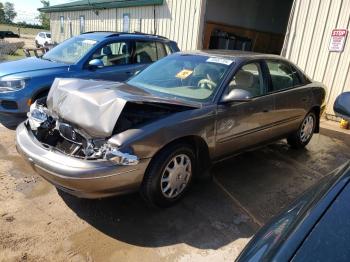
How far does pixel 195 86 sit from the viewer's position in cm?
401

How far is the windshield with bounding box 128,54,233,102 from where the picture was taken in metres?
3.91

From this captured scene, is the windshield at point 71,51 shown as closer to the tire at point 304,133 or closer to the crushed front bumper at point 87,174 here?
the crushed front bumper at point 87,174

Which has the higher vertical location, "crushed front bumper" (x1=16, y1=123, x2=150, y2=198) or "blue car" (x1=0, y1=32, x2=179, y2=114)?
"blue car" (x1=0, y1=32, x2=179, y2=114)

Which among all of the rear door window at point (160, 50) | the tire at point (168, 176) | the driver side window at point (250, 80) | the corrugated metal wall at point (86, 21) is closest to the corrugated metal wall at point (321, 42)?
the rear door window at point (160, 50)

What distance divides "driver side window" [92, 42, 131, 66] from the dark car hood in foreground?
A: 17.3 feet

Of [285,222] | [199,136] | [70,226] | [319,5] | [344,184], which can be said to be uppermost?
[319,5]

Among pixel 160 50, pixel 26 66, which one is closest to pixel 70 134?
pixel 26 66

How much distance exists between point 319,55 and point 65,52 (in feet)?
19.6

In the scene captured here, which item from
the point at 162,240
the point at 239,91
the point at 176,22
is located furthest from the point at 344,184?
the point at 176,22

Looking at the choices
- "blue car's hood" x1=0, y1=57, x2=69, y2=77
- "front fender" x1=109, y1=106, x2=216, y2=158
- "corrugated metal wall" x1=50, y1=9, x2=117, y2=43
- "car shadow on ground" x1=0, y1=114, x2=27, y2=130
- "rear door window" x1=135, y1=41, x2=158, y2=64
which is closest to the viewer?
"front fender" x1=109, y1=106, x2=216, y2=158

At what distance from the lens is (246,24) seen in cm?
1554

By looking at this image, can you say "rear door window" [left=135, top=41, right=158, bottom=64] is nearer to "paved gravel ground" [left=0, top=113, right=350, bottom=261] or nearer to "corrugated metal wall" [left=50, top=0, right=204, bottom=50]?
"paved gravel ground" [left=0, top=113, right=350, bottom=261]

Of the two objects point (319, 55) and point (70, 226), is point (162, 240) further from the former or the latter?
point (319, 55)

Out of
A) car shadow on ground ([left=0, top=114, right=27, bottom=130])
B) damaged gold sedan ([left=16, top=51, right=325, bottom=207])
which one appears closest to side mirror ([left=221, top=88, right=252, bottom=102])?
damaged gold sedan ([left=16, top=51, right=325, bottom=207])
